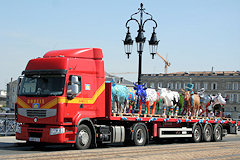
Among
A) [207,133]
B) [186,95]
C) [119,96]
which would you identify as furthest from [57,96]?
[207,133]

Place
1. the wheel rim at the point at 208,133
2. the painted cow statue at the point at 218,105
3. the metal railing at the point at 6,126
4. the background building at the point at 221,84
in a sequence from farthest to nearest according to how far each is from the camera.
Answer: the background building at the point at 221,84 < the painted cow statue at the point at 218,105 < the wheel rim at the point at 208,133 < the metal railing at the point at 6,126

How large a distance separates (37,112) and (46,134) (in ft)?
3.12

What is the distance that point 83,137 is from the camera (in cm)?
1859

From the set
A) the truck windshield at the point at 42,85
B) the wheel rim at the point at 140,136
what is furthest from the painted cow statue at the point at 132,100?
the truck windshield at the point at 42,85

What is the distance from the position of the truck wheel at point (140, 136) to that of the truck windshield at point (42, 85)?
5.09 metres

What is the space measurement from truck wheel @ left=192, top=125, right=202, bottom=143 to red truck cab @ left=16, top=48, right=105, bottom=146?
8.49m

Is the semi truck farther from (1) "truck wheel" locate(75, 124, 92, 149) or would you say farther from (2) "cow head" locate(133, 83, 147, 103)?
(2) "cow head" locate(133, 83, 147, 103)

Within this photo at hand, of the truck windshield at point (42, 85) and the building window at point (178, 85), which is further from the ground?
the building window at point (178, 85)

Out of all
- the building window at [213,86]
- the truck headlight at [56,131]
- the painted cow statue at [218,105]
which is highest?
the building window at [213,86]

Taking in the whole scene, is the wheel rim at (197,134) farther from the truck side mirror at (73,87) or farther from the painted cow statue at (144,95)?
the truck side mirror at (73,87)

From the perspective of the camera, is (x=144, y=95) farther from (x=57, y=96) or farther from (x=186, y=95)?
(x=57, y=96)

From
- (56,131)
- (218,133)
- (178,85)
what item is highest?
(178,85)

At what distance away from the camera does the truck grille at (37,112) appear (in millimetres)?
17719

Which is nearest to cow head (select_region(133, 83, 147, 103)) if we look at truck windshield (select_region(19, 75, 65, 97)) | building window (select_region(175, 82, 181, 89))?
truck windshield (select_region(19, 75, 65, 97))
